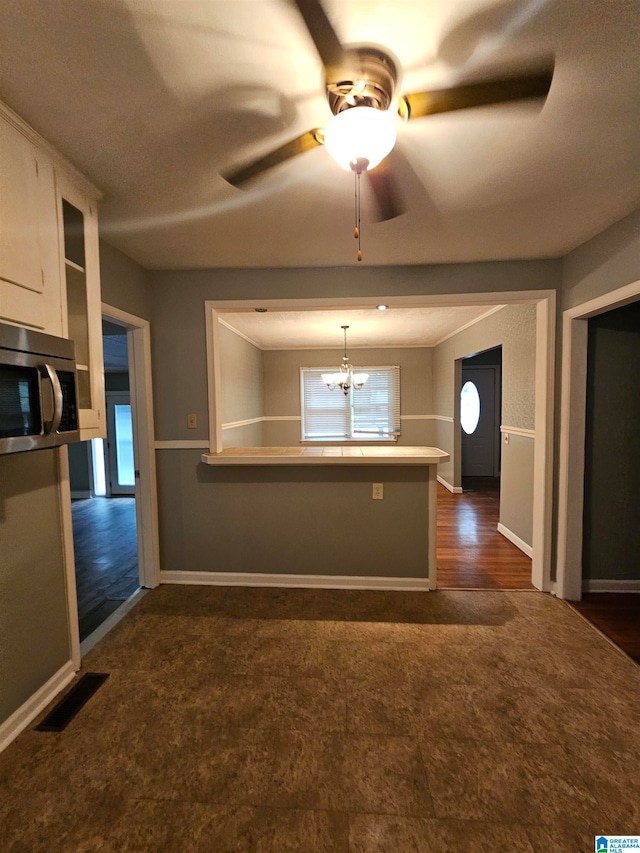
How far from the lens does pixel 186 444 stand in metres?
2.80

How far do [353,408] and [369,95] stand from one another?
5622mm

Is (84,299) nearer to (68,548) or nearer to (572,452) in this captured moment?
(68,548)

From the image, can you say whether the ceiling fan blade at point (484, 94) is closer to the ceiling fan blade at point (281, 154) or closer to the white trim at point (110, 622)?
the ceiling fan blade at point (281, 154)

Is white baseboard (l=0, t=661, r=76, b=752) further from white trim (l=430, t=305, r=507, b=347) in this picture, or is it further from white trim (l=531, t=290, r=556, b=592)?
white trim (l=430, t=305, r=507, b=347)

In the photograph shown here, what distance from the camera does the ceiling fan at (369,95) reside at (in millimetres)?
926

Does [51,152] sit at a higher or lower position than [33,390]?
higher

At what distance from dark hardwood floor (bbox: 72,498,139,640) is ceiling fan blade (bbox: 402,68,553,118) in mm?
3112

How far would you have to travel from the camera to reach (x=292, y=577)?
9.15 feet

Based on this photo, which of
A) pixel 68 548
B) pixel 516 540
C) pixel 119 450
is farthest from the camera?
pixel 119 450

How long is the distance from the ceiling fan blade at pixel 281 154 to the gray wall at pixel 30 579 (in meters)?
1.50

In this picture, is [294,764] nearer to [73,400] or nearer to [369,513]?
[369,513]

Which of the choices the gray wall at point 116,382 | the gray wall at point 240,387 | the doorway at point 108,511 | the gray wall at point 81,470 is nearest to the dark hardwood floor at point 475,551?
the doorway at point 108,511

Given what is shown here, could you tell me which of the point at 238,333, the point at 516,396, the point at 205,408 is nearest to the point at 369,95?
the point at 205,408

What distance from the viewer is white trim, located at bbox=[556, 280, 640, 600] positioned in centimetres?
248
